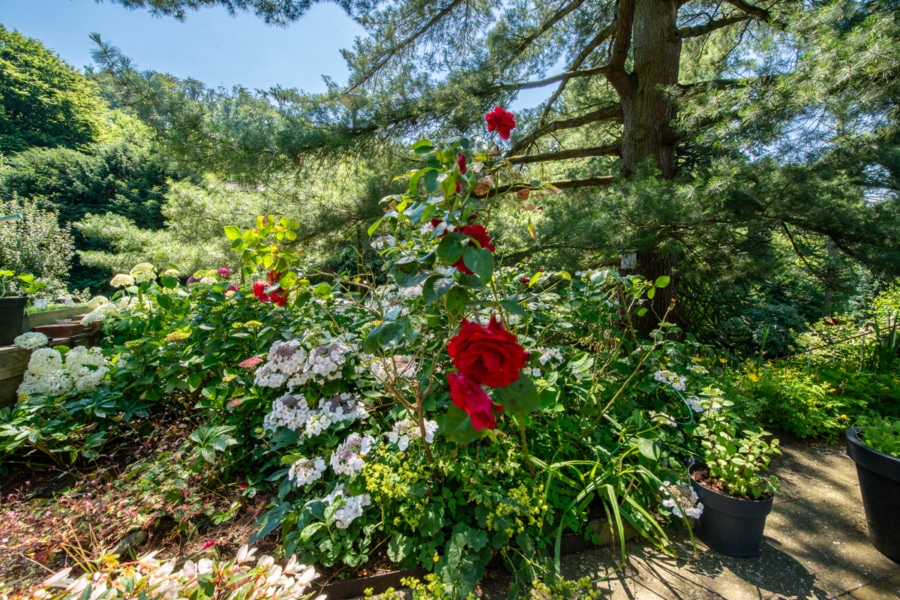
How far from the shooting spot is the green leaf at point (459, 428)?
87 centimetres

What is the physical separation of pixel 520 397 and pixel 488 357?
19cm

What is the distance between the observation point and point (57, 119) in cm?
1540

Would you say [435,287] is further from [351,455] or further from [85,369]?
[85,369]

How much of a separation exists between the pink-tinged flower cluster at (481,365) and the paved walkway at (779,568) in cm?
84

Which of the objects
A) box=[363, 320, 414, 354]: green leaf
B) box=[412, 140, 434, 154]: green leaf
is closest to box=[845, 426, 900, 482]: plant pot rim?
box=[363, 320, 414, 354]: green leaf

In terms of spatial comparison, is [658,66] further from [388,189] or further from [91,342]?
[91,342]

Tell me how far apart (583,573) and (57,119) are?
22855mm

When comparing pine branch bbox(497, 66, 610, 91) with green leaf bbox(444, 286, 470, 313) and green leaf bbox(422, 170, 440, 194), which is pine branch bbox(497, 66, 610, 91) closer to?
green leaf bbox(422, 170, 440, 194)

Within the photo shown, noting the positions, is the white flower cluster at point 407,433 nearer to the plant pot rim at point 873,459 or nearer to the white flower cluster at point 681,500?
the white flower cluster at point 681,500

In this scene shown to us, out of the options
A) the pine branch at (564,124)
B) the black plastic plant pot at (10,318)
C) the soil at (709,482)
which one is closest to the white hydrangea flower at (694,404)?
the soil at (709,482)

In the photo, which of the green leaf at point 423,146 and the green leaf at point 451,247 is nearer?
the green leaf at point 451,247

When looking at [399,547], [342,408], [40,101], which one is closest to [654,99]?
[342,408]

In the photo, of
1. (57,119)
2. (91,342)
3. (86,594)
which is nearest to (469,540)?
(86,594)

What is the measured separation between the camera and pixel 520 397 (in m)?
0.86
